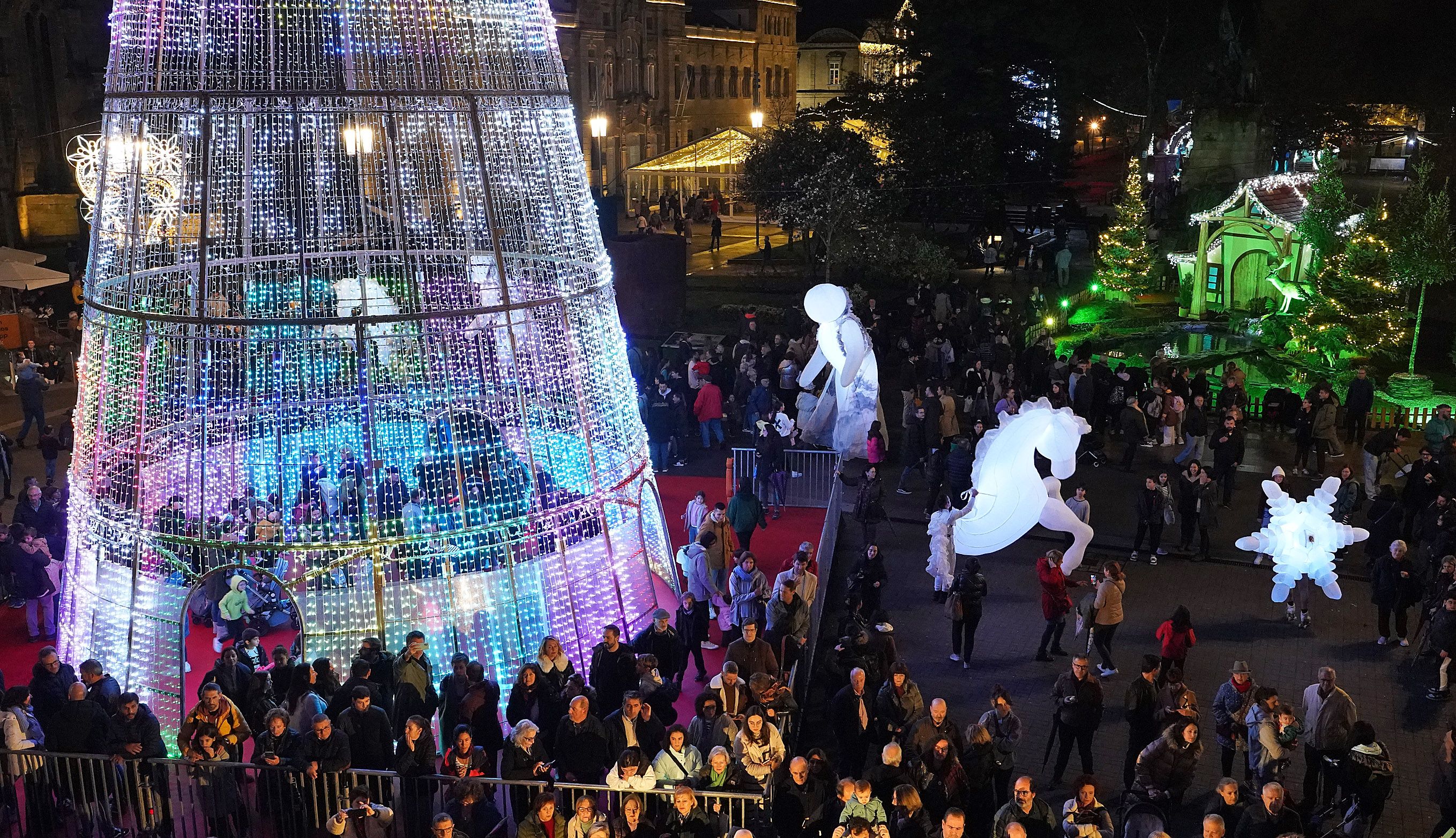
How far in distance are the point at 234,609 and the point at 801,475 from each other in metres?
9.05

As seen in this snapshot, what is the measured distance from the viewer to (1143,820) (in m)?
9.27

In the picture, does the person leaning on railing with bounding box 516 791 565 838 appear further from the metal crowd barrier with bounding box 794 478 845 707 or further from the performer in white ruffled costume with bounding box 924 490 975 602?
the performer in white ruffled costume with bounding box 924 490 975 602

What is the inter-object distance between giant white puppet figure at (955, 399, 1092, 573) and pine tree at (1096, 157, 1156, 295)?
68.2 ft

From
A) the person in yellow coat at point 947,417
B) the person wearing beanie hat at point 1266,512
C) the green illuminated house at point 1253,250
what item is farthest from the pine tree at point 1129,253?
the person wearing beanie hat at point 1266,512

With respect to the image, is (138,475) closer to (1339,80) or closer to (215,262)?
(215,262)

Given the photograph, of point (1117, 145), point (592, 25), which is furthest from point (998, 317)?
point (1117, 145)

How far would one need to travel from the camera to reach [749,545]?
16.9 metres

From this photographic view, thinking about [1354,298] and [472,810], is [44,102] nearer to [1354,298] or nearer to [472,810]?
[1354,298]

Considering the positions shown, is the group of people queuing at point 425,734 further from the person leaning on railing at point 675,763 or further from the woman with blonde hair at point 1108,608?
the woman with blonde hair at point 1108,608

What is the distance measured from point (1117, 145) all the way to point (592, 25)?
41361 millimetres

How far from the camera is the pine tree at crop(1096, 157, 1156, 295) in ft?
115

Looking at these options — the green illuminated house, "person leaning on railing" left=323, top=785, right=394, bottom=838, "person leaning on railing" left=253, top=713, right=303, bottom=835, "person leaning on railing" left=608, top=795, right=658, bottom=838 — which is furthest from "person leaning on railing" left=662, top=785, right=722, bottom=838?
the green illuminated house

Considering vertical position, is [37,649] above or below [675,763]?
below

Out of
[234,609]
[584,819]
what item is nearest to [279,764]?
[584,819]
